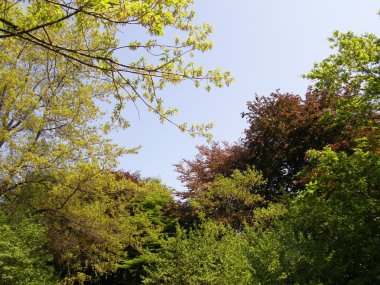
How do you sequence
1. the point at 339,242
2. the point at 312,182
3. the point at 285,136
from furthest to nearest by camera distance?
the point at 285,136 < the point at 312,182 < the point at 339,242

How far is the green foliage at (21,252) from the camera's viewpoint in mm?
9664

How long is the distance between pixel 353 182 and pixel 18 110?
903cm

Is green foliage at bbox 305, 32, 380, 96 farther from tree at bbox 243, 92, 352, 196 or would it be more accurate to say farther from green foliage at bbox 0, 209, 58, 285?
green foliage at bbox 0, 209, 58, 285

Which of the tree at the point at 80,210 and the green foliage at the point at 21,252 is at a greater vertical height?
the tree at the point at 80,210

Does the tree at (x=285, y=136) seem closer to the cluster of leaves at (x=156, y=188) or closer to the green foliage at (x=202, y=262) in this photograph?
the cluster of leaves at (x=156, y=188)

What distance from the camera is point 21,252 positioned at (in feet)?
32.2

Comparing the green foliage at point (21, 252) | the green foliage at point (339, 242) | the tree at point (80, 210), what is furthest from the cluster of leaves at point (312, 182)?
the green foliage at point (21, 252)

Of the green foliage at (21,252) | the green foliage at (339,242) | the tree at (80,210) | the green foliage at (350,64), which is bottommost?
the green foliage at (339,242)

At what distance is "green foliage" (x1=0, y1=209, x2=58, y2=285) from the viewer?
9.66 metres

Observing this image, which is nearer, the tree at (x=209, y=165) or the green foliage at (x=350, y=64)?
the green foliage at (x=350, y=64)

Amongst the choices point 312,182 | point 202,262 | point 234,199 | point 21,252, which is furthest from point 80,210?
point 312,182

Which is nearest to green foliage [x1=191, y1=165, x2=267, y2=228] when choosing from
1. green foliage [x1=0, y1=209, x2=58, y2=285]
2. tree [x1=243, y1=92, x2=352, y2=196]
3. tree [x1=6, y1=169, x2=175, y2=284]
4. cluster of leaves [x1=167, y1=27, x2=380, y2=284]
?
cluster of leaves [x1=167, y1=27, x2=380, y2=284]

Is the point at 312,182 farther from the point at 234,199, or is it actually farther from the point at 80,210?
the point at 80,210

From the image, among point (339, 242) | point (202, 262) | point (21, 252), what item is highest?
point (21, 252)
